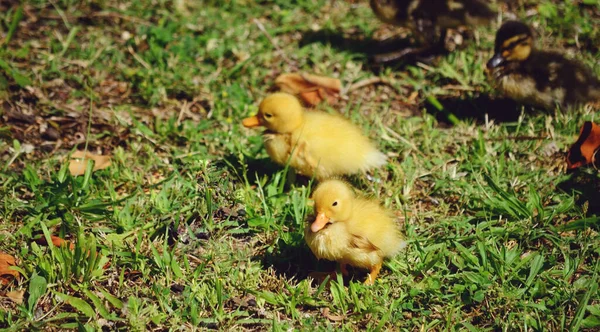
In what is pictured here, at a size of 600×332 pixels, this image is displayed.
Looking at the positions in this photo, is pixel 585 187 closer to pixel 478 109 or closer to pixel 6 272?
pixel 478 109

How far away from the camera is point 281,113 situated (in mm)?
3727

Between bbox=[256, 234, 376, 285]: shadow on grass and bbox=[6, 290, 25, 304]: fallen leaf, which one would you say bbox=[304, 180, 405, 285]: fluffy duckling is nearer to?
bbox=[256, 234, 376, 285]: shadow on grass

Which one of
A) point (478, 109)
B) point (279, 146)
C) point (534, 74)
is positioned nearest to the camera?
point (279, 146)

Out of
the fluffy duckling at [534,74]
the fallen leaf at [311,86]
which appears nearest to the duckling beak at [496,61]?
the fluffy duckling at [534,74]

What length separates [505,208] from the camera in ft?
12.3

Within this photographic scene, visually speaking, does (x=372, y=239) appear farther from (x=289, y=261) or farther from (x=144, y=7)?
(x=144, y=7)

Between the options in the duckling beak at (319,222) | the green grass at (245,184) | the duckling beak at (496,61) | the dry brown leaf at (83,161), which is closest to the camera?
the duckling beak at (319,222)

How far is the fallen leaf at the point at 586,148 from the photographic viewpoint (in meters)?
3.83

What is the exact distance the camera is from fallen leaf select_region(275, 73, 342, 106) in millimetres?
4973

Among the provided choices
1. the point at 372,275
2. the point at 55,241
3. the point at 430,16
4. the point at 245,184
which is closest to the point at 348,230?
the point at 372,275

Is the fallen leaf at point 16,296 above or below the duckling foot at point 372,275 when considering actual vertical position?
below

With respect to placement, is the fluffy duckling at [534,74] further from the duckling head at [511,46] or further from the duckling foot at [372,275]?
the duckling foot at [372,275]

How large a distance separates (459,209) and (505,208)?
284 millimetres

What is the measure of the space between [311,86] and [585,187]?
215 centimetres
